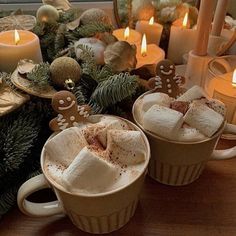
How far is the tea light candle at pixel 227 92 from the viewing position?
588 millimetres

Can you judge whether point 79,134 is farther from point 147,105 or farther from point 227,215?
point 227,215

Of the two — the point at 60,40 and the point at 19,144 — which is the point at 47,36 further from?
the point at 19,144

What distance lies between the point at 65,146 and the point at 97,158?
54mm

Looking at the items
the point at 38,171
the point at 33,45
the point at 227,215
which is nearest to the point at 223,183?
the point at 227,215

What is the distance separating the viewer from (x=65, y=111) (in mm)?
454

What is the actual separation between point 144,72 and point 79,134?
0.24 meters

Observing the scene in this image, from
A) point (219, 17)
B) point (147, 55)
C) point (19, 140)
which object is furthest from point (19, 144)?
point (219, 17)

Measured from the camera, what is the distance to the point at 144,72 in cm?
63

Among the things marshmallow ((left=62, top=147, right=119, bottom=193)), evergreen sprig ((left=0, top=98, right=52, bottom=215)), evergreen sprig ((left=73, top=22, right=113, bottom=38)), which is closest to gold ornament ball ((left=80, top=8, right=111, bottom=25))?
evergreen sprig ((left=73, top=22, right=113, bottom=38))

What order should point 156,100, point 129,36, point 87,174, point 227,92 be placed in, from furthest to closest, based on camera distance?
point 129,36
point 227,92
point 156,100
point 87,174

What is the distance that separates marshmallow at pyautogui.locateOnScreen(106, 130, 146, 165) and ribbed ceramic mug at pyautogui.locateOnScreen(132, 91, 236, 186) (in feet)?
0.13

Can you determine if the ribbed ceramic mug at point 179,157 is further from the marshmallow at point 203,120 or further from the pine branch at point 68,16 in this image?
the pine branch at point 68,16

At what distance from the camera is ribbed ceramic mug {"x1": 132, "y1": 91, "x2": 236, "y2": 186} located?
461 millimetres

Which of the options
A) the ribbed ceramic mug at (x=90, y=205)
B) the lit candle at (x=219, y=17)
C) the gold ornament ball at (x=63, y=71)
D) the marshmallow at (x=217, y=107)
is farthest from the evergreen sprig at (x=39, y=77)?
the lit candle at (x=219, y=17)
